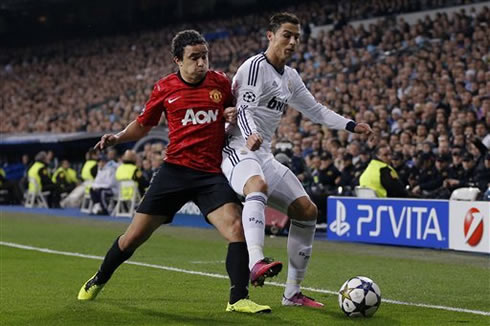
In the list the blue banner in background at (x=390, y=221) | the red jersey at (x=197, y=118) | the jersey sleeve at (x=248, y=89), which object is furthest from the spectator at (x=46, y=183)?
the jersey sleeve at (x=248, y=89)

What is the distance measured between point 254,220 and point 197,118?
37.6 inches

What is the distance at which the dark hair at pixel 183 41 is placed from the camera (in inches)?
285

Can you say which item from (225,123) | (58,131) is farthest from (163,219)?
(58,131)

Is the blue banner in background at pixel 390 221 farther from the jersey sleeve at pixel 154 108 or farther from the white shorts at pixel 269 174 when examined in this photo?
the jersey sleeve at pixel 154 108

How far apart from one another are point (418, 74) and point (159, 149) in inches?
255

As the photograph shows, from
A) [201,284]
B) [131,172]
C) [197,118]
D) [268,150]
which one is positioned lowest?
[201,284]

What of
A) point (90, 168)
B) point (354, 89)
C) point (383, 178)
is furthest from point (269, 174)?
point (90, 168)

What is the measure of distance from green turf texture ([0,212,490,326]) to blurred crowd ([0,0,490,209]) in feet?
5.18

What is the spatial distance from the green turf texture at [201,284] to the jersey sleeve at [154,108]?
1.51m

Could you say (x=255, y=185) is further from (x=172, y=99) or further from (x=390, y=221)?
(x=390, y=221)

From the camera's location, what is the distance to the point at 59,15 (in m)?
43.1

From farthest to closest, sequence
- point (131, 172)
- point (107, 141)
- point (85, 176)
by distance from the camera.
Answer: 1. point (85, 176)
2. point (131, 172)
3. point (107, 141)

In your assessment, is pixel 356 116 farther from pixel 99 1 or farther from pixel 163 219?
pixel 99 1

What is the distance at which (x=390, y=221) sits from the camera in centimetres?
1470
